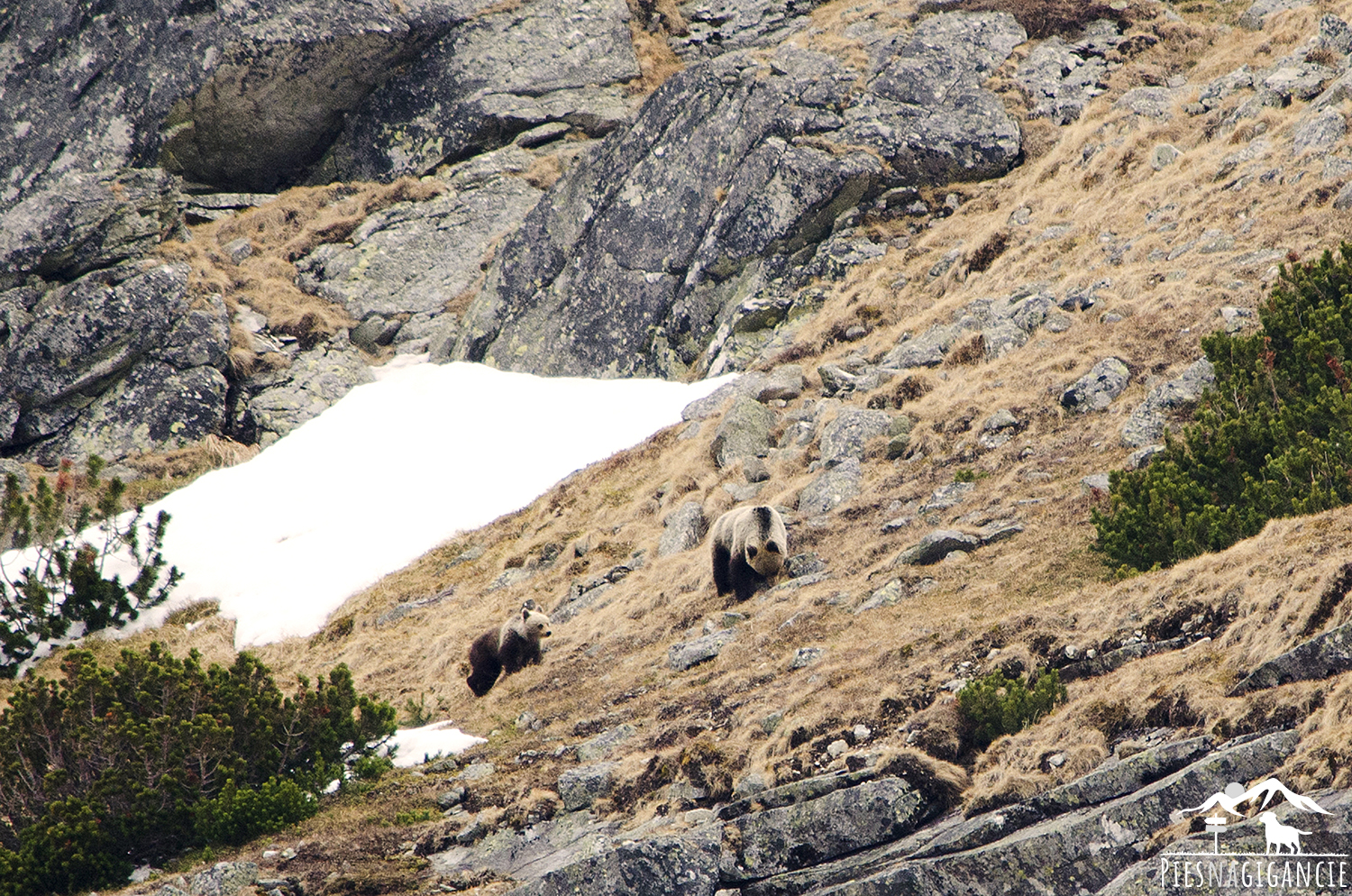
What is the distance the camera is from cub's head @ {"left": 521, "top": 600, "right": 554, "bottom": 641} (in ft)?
44.8

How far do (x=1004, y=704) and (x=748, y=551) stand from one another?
6.41m

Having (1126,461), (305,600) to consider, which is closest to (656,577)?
(1126,461)

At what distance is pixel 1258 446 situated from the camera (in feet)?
32.9

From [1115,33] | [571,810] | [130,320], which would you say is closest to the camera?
[571,810]

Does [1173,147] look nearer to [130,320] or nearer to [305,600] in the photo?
[305,600]

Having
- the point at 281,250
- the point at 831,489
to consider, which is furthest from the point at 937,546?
the point at 281,250

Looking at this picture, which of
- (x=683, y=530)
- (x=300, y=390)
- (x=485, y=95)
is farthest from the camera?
(x=485, y=95)

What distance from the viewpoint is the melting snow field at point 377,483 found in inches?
778

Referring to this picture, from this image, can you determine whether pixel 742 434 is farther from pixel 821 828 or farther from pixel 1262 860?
pixel 1262 860

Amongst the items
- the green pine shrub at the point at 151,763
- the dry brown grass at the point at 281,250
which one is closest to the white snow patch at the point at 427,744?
the green pine shrub at the point at 151,763

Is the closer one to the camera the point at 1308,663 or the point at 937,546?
the point at 1308,663

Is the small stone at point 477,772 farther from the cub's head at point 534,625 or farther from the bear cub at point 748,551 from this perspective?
the bear cub at point 748,551

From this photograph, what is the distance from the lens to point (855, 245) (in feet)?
87.1

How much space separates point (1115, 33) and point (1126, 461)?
2377cm
